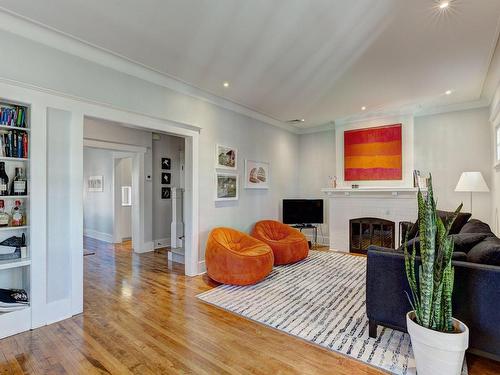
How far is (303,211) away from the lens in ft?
19.5

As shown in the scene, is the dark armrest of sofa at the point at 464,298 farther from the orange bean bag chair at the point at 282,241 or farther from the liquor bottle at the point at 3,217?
the liquor bottle at the point at 3,217

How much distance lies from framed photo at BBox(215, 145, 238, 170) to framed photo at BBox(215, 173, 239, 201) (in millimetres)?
148

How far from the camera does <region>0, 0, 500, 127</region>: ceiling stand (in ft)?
7.53

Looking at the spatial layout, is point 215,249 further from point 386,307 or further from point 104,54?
point 104,54

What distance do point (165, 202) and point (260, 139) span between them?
2.59 m

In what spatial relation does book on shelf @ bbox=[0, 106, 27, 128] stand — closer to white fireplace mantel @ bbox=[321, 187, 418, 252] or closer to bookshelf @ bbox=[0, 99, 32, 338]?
bookshelf @ bbox=[0, 99, 32, 338]

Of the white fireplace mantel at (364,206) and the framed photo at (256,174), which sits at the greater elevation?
the framed photo at (256,174)

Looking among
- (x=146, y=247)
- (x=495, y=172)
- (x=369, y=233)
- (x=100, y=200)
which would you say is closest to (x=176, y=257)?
(x=146, y=247)

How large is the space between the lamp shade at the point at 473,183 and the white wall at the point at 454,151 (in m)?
0.64

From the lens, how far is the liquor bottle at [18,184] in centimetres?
254

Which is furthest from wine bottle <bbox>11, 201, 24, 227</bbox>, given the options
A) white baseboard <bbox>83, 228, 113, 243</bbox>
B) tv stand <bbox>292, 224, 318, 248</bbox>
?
tv stand <bbox>292, 224, 318, 248</bbox>

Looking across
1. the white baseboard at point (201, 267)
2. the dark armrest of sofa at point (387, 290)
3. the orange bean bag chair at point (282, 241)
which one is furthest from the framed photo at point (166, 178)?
the dark armrest of sofa at point (387, 290)

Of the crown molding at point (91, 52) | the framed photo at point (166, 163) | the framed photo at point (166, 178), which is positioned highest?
the crown molding at point (91, 52)

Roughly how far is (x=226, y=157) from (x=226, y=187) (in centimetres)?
51
